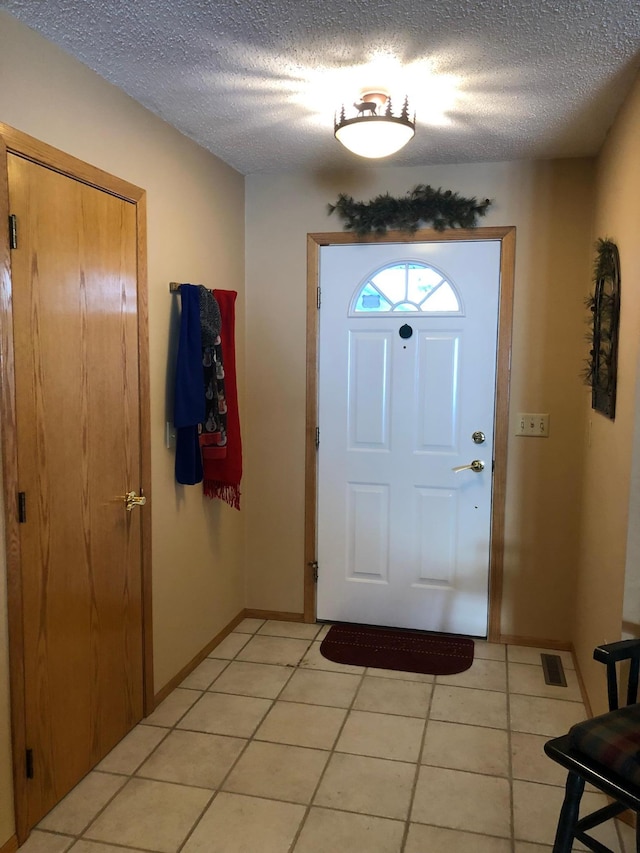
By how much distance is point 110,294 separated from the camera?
2.38 m

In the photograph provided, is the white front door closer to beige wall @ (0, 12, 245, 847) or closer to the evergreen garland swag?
the evergreen garland swag

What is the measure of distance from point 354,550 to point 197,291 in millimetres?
1596

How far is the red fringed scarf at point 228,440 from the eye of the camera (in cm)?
307

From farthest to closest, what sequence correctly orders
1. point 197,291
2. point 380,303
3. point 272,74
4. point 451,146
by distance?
1. point 380,303
2. point 451,146
3. point 197,291
4. point 272,74

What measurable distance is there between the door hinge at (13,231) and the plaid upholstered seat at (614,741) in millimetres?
1937

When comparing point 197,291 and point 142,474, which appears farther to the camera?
point 197,291

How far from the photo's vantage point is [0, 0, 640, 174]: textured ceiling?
1.85 metres

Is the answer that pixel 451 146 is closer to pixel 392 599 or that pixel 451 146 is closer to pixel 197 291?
pixel 197 291

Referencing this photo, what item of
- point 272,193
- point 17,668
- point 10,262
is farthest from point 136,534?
point 272,193

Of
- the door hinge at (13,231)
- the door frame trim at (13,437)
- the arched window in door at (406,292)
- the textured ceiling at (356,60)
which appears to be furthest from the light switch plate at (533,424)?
the door hinge at (13,231)

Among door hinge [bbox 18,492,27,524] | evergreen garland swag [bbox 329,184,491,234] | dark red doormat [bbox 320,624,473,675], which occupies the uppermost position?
evergreen garland swag [bbox 329,184,491,234]

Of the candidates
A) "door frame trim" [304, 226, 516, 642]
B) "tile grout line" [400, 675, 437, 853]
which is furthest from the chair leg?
"door frame trim" [304, 226, 516, 642]

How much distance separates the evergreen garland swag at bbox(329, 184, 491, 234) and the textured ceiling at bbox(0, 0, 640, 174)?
0.37m

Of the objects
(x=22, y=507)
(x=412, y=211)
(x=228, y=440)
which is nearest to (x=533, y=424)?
(x=412, y=211)
